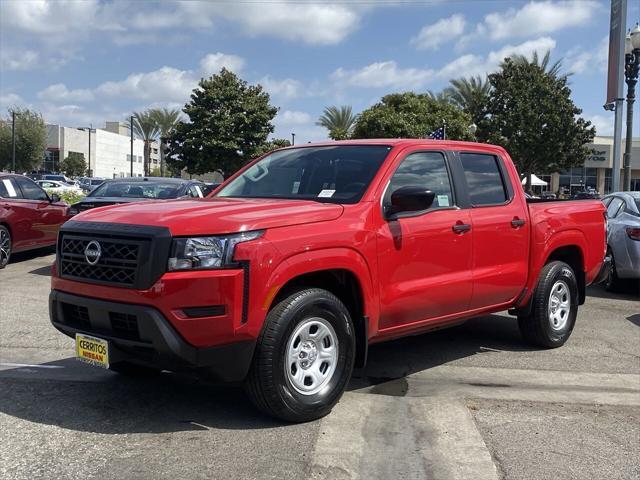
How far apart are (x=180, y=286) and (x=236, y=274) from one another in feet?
1.08

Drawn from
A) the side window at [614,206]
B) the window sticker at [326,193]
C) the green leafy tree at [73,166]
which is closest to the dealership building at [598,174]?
the green leafy tree at [73,166]

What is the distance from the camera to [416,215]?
4859 mm

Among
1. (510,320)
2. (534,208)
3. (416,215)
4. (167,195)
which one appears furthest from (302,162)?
(167,195)

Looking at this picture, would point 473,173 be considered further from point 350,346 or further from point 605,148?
point 605,148

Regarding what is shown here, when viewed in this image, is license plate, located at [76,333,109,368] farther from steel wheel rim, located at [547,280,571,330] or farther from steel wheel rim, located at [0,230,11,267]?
steel wheel rim, located at [0,230,11,267]

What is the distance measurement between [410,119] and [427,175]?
2860 centimetres

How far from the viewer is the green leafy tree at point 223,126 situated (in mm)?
35969

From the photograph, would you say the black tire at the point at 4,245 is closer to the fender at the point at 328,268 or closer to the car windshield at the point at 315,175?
the car windshield at the point at 315,175

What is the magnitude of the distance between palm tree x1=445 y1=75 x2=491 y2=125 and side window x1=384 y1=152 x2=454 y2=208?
113 feet

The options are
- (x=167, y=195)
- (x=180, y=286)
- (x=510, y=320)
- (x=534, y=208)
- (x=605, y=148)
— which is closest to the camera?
(x=180, y=286)

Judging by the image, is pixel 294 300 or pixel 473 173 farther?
pixel 473 173

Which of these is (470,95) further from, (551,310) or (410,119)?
(551,310)

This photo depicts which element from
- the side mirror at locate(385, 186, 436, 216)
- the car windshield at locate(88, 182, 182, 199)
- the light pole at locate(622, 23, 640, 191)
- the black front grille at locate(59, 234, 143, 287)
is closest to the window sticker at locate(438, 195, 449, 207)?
the side mirror at locate(385, 186, 436, 216)

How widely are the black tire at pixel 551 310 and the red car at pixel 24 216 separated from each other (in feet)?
27.6
